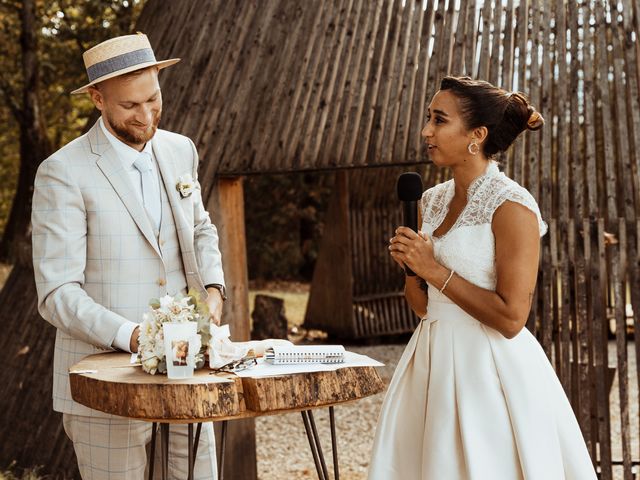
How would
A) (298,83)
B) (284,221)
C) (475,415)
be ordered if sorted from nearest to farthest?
(475,415) < (298,83) < (284,221)

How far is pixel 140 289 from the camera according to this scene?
11.7 ft

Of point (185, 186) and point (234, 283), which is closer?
point (185, 186)

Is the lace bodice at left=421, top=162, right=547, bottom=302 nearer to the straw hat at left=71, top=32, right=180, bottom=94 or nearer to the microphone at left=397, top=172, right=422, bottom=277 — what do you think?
the microphone at left=397, top=172, right=422, bottom=277

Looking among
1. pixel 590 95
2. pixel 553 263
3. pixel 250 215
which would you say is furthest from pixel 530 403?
pixel 250 215

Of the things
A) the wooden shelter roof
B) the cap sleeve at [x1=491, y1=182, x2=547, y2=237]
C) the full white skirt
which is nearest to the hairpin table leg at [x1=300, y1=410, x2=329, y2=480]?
the full white skirt

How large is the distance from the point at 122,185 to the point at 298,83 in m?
2.82

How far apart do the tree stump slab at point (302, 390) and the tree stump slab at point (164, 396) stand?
0.06 metres

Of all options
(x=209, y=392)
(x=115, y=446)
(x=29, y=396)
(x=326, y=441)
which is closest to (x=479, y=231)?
(x=209, y=392)

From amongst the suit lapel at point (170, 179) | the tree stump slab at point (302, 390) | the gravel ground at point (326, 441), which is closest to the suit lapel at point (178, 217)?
the suit lapel at point (170, 179)

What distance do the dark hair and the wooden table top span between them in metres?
0.92

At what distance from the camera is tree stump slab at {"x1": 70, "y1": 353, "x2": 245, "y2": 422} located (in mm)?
2881

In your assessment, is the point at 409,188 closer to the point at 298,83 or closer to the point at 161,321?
the point at 161,321

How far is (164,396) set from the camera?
9.48ft

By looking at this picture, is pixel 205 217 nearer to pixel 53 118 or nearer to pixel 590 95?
pixel 590 95
